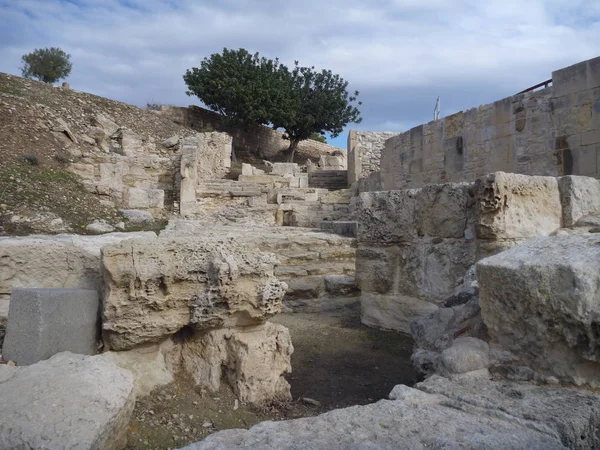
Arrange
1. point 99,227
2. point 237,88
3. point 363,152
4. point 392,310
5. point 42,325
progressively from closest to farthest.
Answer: point 42,325
point 392,310
point 99,227
point 363,152
point 237,88

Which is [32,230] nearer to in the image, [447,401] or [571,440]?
[447,401]

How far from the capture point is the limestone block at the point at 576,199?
387 centimetres

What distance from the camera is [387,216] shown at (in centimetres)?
471

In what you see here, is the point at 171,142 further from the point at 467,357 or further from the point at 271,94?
the point at 467,357

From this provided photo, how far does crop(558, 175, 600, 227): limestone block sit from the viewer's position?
3.87 metres

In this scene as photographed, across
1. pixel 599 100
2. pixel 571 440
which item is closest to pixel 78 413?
pixel 571 440

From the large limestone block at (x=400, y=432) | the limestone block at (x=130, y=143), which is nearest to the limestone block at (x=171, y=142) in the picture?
the limestone block at (x=130, y=143)

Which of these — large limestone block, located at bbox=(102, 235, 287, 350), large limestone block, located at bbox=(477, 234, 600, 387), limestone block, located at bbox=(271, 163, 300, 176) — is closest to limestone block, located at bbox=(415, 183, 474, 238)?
large limestone block, located at bbox=(477, 234, 600, 387)

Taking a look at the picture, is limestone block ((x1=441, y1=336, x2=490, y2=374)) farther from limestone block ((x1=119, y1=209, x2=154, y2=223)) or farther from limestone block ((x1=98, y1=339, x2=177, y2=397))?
limestone block ((x1=119, y1=209, x2=154, y2=223))

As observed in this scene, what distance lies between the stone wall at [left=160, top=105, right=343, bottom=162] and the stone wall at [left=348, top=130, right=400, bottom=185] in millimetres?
8358

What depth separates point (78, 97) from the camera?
1666 cm

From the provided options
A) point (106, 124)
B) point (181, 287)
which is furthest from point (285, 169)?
point (181, 287)

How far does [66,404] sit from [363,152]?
52.5 ft

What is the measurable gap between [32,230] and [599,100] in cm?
842
